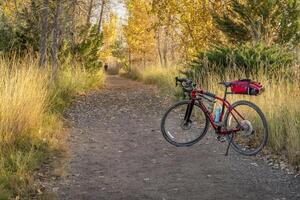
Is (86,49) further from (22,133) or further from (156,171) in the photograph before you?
(156,171)

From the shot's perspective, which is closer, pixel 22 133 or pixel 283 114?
pixel 22 133

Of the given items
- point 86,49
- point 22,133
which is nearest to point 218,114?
point 22,133

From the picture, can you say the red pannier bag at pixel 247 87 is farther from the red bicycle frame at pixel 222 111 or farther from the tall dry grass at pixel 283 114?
the tall dry grass at pixel 283 114

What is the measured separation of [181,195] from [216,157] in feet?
5.91

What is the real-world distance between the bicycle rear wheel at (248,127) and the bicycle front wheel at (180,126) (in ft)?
1.82

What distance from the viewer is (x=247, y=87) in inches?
266

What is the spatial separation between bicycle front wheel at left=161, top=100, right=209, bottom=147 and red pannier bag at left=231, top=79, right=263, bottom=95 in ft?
2.86

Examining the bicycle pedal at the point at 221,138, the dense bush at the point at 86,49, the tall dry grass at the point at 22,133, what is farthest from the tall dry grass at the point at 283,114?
the dense bush at the point at 86,49

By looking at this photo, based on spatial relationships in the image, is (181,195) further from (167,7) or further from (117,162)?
(167,7)

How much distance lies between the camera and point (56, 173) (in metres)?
5.89

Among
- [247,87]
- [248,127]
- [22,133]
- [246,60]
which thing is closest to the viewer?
[22,133]

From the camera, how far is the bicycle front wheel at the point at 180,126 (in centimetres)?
758

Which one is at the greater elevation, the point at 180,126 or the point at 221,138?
the point at 180,126

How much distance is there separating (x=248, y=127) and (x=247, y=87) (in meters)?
0.60
